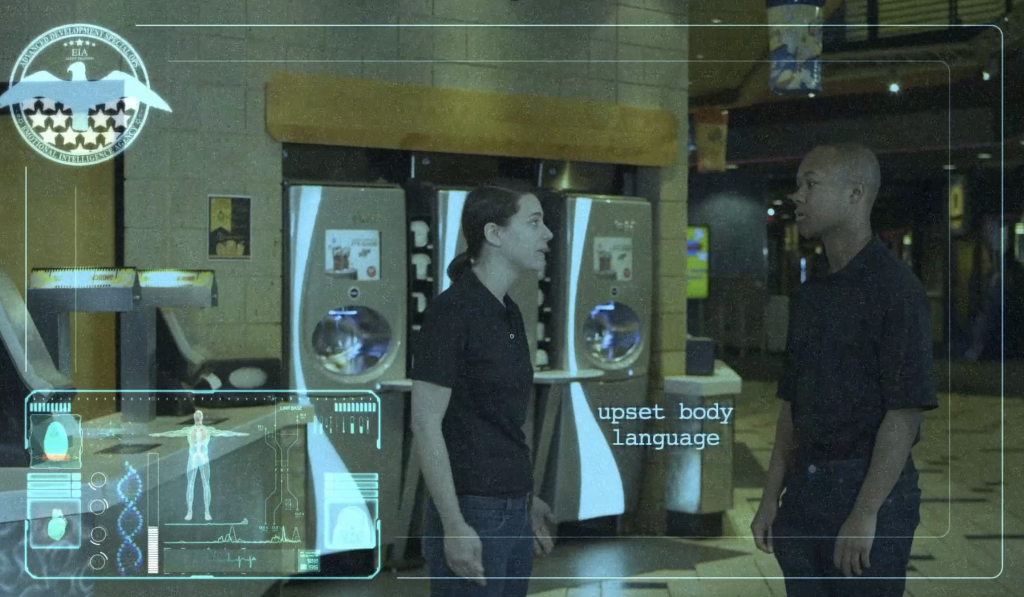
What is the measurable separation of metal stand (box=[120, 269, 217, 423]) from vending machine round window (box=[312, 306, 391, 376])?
31cm

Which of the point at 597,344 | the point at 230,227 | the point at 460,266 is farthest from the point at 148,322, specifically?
the point at 597,344

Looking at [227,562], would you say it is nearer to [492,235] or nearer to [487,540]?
[487,540]

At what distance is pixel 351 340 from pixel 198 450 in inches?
19.5

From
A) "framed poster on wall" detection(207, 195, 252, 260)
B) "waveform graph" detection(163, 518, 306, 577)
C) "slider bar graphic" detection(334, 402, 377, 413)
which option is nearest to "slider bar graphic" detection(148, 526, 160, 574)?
"waveform graph" detection(163, 518, 306, 577)

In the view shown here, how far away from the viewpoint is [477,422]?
2.00m

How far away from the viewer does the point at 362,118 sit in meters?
2.90

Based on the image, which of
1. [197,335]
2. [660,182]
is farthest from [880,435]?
[197,335]

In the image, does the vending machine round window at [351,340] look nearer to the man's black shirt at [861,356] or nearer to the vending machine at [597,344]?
the vending machine at [597,344]

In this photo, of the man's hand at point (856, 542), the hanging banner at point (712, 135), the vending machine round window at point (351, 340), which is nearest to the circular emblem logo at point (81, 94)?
the vending machine round window at point (351, 340)

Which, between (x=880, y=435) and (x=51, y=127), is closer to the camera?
(x=880, y=435)

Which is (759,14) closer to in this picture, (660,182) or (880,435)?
(660,182)

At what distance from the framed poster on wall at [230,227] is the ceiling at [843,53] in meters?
1.17

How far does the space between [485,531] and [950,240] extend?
154 cm

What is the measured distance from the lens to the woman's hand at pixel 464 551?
1897 millimetres
